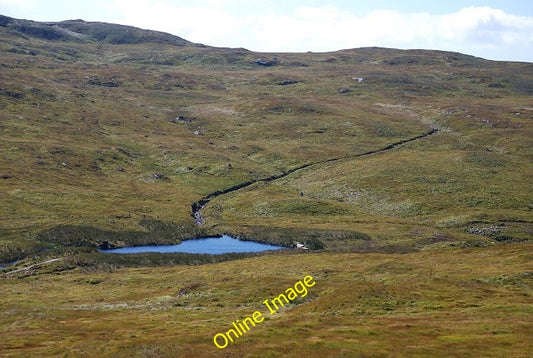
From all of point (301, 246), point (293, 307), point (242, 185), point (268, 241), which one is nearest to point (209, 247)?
point (268, 241)

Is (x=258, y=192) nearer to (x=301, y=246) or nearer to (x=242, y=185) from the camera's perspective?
(x=242, y=185)

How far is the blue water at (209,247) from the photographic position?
105m

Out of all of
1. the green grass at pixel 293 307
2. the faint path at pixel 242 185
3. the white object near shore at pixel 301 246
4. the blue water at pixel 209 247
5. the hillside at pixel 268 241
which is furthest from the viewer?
the faint path at pixel 242 185

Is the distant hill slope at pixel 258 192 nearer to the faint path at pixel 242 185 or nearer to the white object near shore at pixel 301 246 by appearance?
the faint path at pixel 242 185

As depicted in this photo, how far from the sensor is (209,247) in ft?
360

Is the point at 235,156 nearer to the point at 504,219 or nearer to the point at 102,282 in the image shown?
the point at 504,219

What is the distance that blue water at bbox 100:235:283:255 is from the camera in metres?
105

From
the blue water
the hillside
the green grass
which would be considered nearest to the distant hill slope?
the hillside

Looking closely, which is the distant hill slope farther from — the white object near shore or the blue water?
the blue water

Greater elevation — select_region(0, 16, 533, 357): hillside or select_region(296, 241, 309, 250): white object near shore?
select_region(0, 16, 533, 357): hillside

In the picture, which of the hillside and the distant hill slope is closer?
the hillside

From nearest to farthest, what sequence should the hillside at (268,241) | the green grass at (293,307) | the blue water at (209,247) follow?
1. the green grass at (293,307)
2. the hillside at (268,241)
3. the blue water at (209,247)

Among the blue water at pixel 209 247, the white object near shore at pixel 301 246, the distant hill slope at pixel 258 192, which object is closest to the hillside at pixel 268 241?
the distant hill slope at pixel 258 192

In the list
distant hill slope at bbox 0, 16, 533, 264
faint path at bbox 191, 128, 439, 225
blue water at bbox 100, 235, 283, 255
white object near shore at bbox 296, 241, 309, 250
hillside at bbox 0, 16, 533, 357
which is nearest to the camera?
hillside at bbox 0, 16, 533, 357
